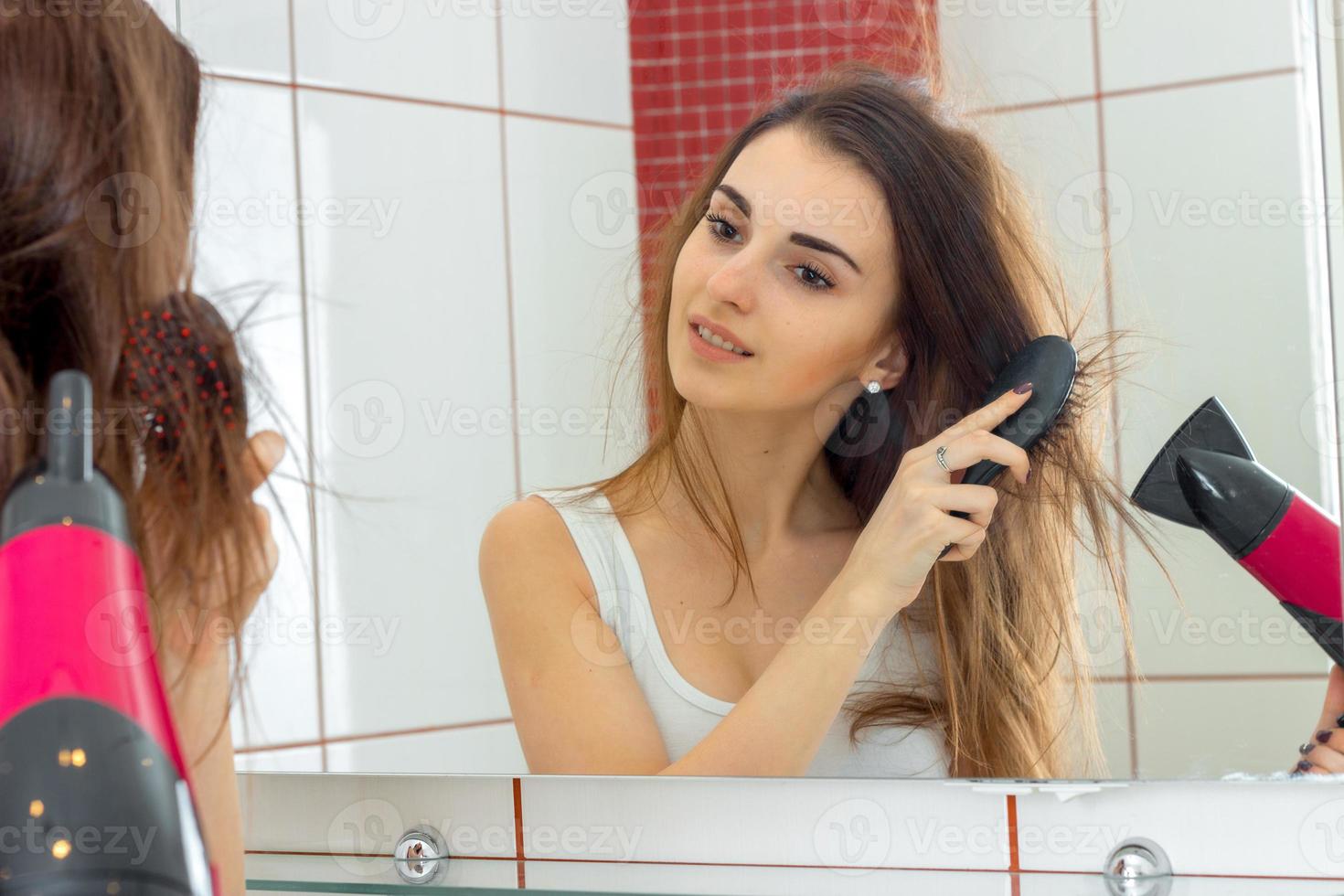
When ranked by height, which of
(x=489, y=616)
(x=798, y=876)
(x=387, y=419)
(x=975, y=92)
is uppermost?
(x=975, y=92)

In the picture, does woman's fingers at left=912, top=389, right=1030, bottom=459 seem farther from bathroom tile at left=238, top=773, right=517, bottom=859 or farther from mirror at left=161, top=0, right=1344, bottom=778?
bathroom tile at left=238, top=773, right=517, bottom=859

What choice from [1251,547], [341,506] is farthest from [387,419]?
[1251,547]

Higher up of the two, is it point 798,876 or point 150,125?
point 150,125

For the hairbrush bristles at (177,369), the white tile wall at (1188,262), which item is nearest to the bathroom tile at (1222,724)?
the white tile wall at (1188,262)

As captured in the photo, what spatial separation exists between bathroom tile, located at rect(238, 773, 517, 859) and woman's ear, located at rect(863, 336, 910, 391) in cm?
28

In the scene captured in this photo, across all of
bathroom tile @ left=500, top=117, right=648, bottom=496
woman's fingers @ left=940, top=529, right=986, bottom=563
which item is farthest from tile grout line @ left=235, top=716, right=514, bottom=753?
woman's fingers @ left=940, top=529, right=986, bottom=563

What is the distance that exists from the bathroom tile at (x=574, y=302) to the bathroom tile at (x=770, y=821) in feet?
Answer: 0.52

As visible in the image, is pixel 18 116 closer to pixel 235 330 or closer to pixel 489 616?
pixel 235 330

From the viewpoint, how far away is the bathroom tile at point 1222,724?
Result: 22.1 inches

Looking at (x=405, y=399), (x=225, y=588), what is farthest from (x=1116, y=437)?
(x=225, y=588)

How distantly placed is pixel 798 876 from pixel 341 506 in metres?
0.30

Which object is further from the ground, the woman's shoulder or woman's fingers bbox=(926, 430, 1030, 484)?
woman's fingers bbox=(926, 430, 1030, 484)

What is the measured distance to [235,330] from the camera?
0.71m

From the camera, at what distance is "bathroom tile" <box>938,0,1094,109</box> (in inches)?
23.0
